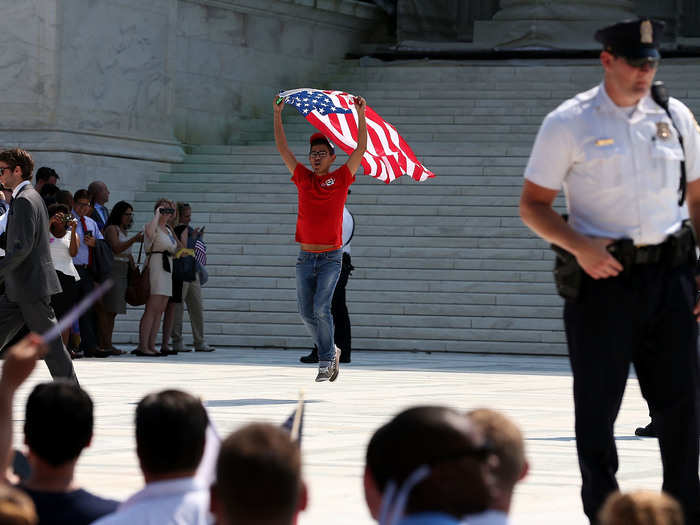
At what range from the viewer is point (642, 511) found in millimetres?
2500

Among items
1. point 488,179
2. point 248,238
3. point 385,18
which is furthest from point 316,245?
point 385,18

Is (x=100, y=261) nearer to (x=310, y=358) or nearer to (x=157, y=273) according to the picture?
(x=157, y=273)

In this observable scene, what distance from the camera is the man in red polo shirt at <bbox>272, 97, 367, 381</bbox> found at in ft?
33.1

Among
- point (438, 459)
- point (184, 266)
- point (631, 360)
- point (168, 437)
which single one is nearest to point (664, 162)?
Result: point (631, 360)

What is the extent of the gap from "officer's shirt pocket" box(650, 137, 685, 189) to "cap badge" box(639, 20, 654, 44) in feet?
1.04

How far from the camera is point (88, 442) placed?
10.6 feet

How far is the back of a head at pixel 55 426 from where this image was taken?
3117mm

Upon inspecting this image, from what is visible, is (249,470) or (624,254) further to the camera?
(624,254)

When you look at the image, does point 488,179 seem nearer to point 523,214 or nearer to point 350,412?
point 350,412

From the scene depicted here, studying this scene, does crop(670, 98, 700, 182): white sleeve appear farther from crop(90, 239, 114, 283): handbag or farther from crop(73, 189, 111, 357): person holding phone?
crop(90, 239, 114, 283): handbag

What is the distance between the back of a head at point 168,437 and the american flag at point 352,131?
8278 millimetres

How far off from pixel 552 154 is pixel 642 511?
2278mm

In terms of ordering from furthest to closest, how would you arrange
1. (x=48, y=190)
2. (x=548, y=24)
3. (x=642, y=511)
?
(x=548, y=24) < (x=48, y=190) < (x=642, y=511)

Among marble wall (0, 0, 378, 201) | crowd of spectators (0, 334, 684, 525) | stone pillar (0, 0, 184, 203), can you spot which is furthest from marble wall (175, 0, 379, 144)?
crowd of spectators (0, 334, 684, 525)
